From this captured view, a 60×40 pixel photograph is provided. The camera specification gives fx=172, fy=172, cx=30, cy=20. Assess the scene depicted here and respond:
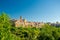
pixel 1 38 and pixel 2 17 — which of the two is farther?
pixel 2 17

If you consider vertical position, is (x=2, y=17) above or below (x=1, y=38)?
above

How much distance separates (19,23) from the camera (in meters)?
61.7

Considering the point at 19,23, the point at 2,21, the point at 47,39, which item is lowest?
the point at 47,39

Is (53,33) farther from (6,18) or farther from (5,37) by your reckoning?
(5,37)

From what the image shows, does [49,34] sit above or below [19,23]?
below

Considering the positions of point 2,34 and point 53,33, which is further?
point 53,33

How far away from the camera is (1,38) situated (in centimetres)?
1432

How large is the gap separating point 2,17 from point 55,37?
758 cm

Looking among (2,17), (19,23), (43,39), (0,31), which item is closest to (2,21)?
(2,17)

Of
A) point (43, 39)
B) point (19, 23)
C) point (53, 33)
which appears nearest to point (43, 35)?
point (43, 39)

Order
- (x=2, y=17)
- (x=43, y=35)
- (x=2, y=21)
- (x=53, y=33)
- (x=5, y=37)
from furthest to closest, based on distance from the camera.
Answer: (x=53, y=33)
(x=43, y=35)
(x=2, y=17)
(x=2, y=21)
(x=5, y=37)

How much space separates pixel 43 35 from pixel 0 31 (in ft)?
26.4

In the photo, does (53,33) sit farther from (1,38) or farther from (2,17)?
(1,38)

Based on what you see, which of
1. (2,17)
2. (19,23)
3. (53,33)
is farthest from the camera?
(19,23)
